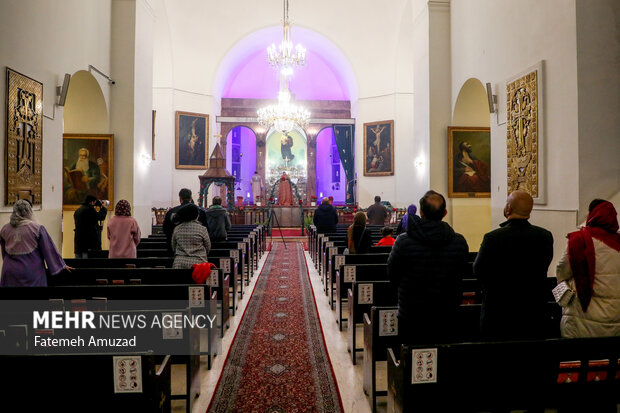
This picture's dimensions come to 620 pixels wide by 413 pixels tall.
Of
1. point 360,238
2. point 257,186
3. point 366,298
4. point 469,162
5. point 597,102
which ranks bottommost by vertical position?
point 366,298

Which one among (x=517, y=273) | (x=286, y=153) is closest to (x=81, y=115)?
(x=517, y=273)

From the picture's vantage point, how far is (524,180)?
260 inches

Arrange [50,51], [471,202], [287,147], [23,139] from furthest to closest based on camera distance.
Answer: [287,147] → [471,202] → [50,51] → [23,139]

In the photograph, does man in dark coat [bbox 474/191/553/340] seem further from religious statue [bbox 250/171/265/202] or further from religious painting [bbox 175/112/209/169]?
religious statue [bbox 250/171/265/202]

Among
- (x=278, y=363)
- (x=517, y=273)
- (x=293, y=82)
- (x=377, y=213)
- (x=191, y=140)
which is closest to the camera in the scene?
(x=517, y=273)

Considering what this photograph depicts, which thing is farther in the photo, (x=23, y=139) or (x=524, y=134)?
(x=524, y=134)

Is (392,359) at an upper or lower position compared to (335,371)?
upper

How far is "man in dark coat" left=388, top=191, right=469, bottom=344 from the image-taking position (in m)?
2.52

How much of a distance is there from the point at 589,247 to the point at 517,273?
0.46 m

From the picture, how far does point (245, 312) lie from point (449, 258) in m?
3.75

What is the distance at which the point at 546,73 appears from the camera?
19.8ft

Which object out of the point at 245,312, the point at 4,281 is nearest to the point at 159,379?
the point at 4,281

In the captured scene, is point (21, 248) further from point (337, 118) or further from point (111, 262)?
point (337, 118)

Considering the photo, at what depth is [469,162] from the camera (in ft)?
31.8
